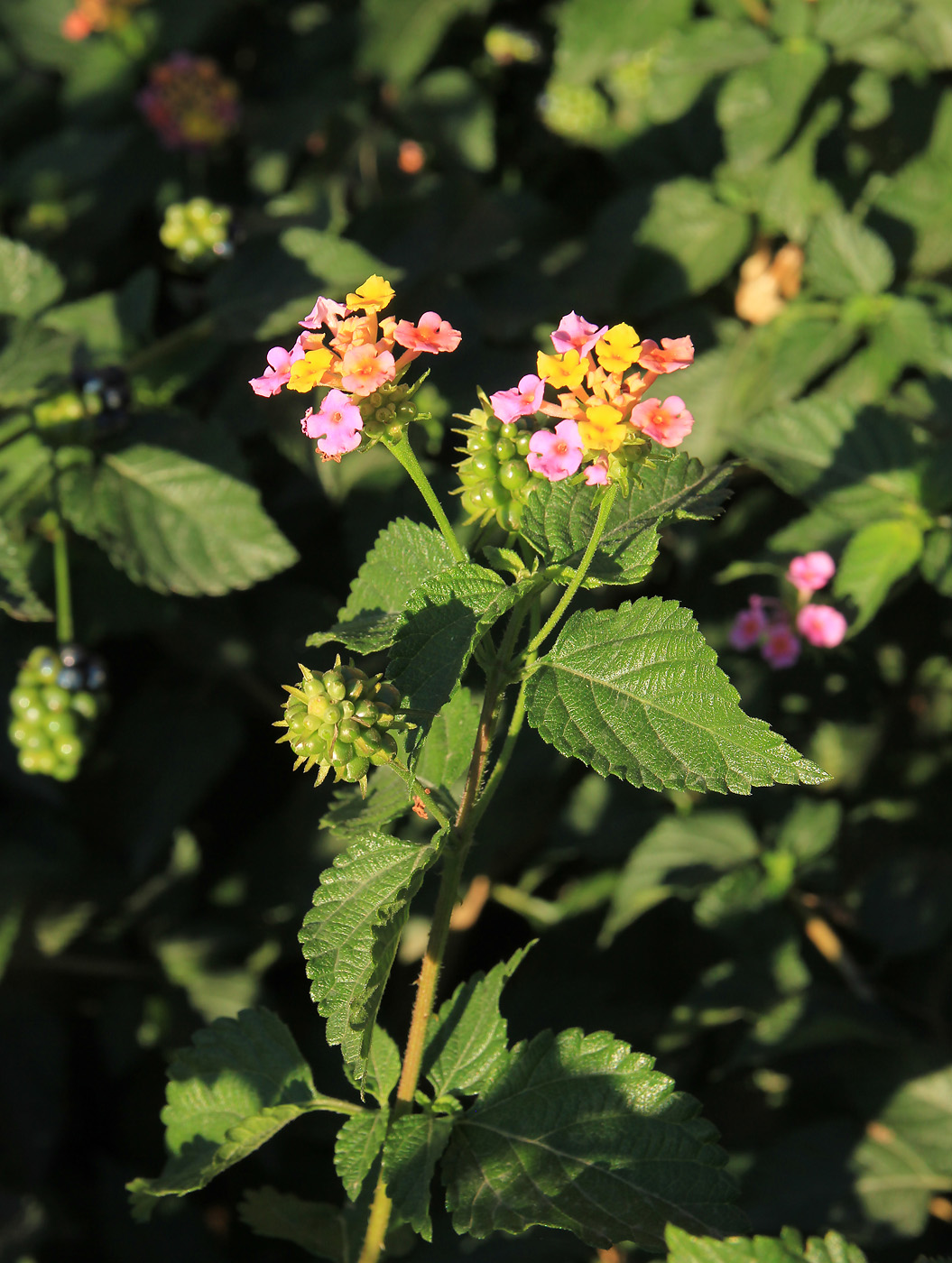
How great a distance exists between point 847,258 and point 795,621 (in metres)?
0.65

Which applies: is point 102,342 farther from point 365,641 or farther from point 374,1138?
point 374,1138

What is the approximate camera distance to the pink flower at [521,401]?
0.87m

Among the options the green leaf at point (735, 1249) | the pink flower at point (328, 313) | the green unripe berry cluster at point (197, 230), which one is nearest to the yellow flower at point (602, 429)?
the pink flower at point (328, 313)

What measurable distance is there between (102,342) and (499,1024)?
1.24 metres

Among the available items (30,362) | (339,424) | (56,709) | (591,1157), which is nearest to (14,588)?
(56,709)

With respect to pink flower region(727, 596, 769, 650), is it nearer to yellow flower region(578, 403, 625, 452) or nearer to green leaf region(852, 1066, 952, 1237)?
green leaf region(852, 1066, 952, 1237)

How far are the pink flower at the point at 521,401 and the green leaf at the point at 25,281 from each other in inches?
45.2

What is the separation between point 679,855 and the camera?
5.63ft

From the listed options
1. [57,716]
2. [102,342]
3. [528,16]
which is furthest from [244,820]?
[528,16]

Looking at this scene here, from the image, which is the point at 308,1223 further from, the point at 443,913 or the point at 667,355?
the point at 667,355

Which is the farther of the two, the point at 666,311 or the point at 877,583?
the point at 666,311

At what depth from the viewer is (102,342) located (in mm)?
1752

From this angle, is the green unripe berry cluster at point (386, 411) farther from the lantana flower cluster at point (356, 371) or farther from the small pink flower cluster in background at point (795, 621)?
the small pink flower cluster in background at point (795, 621)

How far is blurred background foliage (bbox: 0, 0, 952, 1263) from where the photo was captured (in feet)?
5.28
